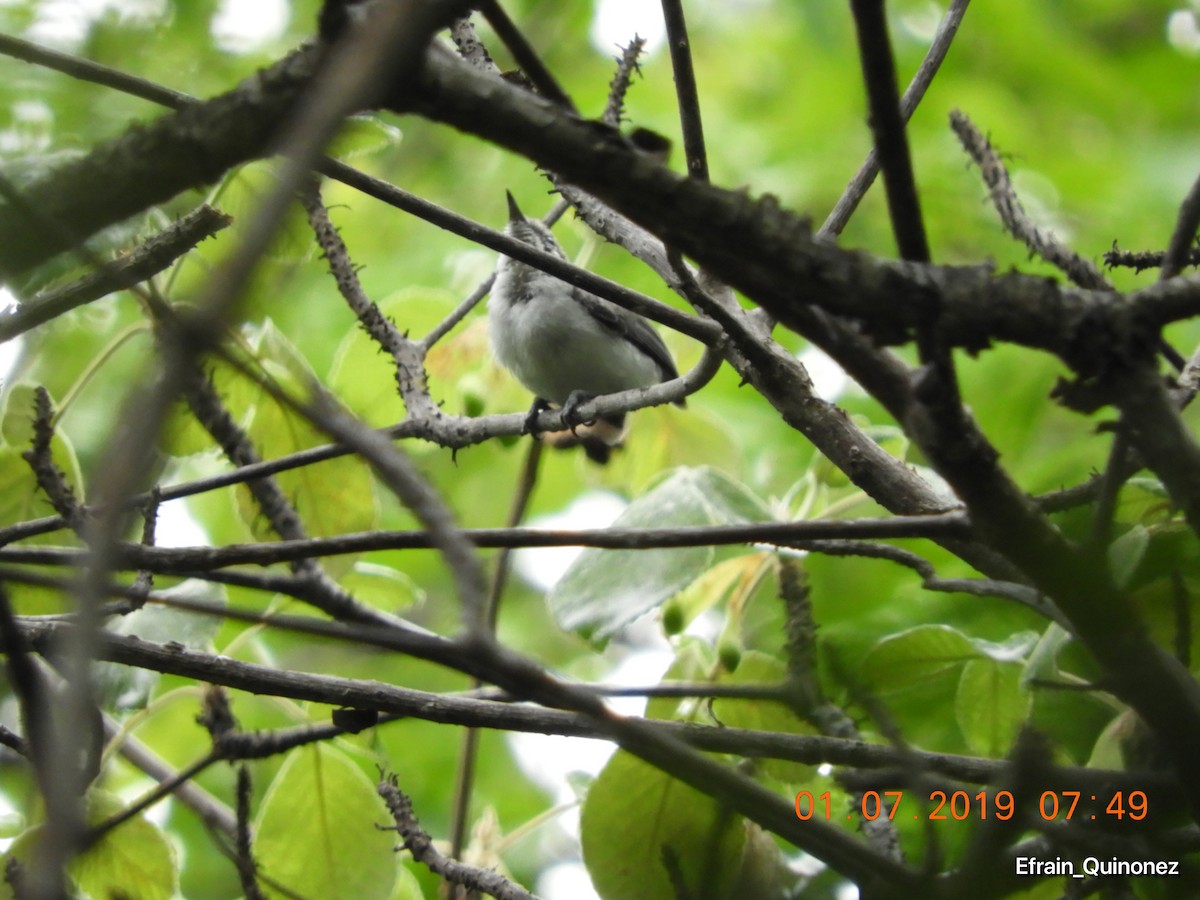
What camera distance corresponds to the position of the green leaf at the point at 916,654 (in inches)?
83.4

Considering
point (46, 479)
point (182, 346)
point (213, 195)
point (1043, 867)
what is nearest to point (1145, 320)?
point (182, 346)

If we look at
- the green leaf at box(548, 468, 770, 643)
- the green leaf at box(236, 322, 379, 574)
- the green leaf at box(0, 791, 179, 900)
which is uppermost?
the green leaf at box(236, 322, 379, 574)

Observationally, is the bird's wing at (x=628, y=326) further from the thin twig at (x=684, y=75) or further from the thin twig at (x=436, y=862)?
the thin twig at (x=684, y=75)

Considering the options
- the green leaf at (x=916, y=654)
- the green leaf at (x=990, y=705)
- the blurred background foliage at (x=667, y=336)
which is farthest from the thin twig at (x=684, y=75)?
the green leaf at (x=990, y=705)

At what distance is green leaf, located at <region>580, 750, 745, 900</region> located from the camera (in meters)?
2.15

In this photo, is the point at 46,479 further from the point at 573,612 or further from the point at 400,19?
the point at 400,19

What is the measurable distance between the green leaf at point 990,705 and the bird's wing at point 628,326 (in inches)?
106

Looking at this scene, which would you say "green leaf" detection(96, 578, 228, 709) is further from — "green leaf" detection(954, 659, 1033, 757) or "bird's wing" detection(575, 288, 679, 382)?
"bird's wing" detection(575, 288, 679, 382)

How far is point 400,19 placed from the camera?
88 centimetres

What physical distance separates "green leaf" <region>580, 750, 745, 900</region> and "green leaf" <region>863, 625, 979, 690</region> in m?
0.42

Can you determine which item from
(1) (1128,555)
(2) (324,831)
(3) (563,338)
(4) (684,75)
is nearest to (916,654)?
(1) (1128,555)

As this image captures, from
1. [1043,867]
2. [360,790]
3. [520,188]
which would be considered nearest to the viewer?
[1043,867]

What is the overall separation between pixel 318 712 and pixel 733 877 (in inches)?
47.1
